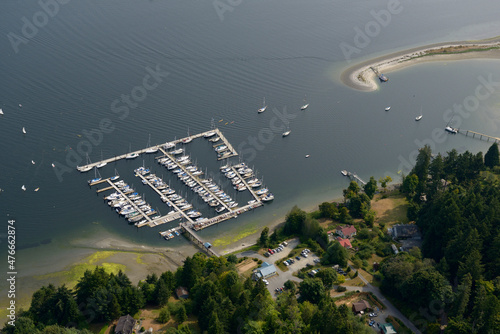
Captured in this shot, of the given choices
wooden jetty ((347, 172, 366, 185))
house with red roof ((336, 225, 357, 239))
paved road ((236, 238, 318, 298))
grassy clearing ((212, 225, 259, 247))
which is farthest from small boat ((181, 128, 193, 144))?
house with red roof ((336, 225, 357, 239))

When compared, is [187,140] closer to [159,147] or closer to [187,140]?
[187,140]

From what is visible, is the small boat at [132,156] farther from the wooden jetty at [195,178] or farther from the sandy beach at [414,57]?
the sandy beach at [414,57]

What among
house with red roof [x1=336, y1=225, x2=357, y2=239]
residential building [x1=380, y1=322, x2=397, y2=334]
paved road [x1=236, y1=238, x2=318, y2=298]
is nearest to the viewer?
residential building [x1=380, y1=322, x2=397, y2=334]

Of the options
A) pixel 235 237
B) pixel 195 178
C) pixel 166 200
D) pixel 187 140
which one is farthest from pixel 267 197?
pixel 187 140

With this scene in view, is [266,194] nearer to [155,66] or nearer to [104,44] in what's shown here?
[155,66]

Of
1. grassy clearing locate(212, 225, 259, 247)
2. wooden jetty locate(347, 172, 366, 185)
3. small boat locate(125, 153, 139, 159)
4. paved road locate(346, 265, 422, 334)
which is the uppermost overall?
small boat locate(125, 153, 139, 159)

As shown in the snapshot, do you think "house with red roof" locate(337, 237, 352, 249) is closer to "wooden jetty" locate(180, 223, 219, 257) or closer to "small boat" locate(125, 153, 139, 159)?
"wooden jetty" locate(180, 223, 219, 257)

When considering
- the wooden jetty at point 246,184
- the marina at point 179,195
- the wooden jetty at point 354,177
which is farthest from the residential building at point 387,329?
the wooden jetty at point 354,177
